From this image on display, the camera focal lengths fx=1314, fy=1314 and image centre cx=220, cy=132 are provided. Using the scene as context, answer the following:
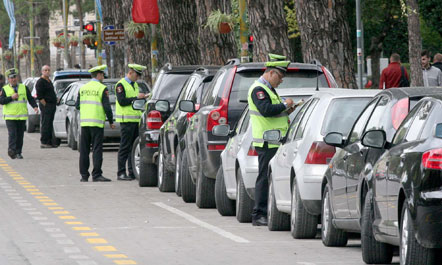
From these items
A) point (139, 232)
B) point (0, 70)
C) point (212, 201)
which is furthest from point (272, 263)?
point (0, 70)

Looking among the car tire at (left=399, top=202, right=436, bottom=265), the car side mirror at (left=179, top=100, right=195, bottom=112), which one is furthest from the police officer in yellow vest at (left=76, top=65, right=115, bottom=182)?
the car tire at (left=399, top=202, right=436, bottom=265)

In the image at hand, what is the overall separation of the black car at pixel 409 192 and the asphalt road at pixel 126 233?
811mm

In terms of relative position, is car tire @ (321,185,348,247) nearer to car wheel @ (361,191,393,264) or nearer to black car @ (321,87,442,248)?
black car @ (321,87,442,248)

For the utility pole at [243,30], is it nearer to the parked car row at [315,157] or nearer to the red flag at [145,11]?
the parked car row at [315,157]

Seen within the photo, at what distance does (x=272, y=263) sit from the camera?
432 inches

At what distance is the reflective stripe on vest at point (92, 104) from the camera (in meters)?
22.0

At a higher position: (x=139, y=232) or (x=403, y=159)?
(x=403, y=159)

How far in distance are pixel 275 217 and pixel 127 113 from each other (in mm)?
8680

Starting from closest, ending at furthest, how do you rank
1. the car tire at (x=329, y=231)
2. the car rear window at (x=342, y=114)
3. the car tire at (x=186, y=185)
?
the car tire at (x=329, y=231) → the car rear window at (x=342, y=114) → the car tire at (x=186, y=185)

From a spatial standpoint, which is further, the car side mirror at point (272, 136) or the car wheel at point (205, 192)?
the car wheel at point (205, 192)

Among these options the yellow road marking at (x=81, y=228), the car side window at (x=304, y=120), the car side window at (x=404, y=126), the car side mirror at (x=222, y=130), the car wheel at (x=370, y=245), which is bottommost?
the yellow road marking at (x=81, y=228)

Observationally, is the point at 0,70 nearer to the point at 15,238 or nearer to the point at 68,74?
the point at 68,74

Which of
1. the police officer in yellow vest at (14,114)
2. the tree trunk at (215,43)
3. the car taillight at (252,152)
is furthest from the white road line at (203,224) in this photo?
the tree trunk at (215,43)

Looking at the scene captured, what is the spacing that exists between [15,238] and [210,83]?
16.0ft
